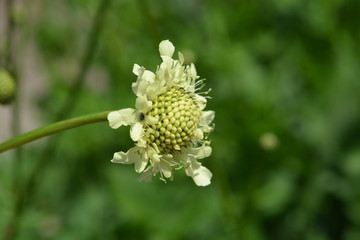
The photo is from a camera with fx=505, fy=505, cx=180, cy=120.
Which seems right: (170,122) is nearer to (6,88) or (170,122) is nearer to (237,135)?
(6,88)

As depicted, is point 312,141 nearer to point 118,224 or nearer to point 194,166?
point 118,224

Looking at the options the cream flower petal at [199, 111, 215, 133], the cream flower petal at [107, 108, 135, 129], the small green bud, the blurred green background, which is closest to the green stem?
the cream flower petal at [107, 108, 135, 129]

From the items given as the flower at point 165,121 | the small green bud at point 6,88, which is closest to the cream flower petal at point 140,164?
the flower at point 165,121

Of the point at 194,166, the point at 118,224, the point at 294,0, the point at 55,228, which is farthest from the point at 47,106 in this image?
the point at 194,166

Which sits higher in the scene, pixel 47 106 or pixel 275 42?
pixel 47 106

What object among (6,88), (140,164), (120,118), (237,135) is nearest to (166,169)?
(140,164)

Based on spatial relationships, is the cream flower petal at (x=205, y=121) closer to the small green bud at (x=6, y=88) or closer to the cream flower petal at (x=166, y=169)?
the cream flower petal at (x=166, y=169)

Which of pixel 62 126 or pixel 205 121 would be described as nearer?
pixel 62 126

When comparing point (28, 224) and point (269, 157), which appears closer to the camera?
point (28, 224)
